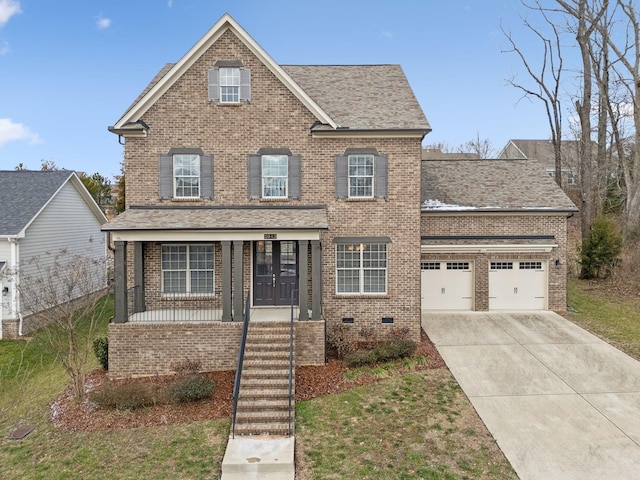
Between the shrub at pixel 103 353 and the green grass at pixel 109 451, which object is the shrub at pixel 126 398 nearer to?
the green grass at pixel 109 451

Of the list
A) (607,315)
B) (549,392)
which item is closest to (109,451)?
(549,392)

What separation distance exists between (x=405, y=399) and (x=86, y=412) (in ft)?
23.0

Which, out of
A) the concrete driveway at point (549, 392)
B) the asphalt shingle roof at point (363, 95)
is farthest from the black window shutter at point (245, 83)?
the concrete driveway at point (549, 392)

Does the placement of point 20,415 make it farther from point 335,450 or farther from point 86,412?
point 335,450

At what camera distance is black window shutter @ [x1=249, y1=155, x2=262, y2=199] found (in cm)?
1227

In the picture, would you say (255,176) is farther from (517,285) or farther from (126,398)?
(517,285)

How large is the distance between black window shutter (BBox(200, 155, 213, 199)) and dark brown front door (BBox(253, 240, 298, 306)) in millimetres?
2174

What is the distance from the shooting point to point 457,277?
15688 mm

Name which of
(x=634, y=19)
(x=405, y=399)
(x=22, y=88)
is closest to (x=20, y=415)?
(x=405, y=399)

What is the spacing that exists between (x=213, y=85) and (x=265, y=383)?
8.82 metres

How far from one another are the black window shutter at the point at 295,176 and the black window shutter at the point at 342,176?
1.19m

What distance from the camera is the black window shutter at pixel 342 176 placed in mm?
12375

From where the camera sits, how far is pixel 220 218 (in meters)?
11.5

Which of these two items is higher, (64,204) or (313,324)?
(64,204)
